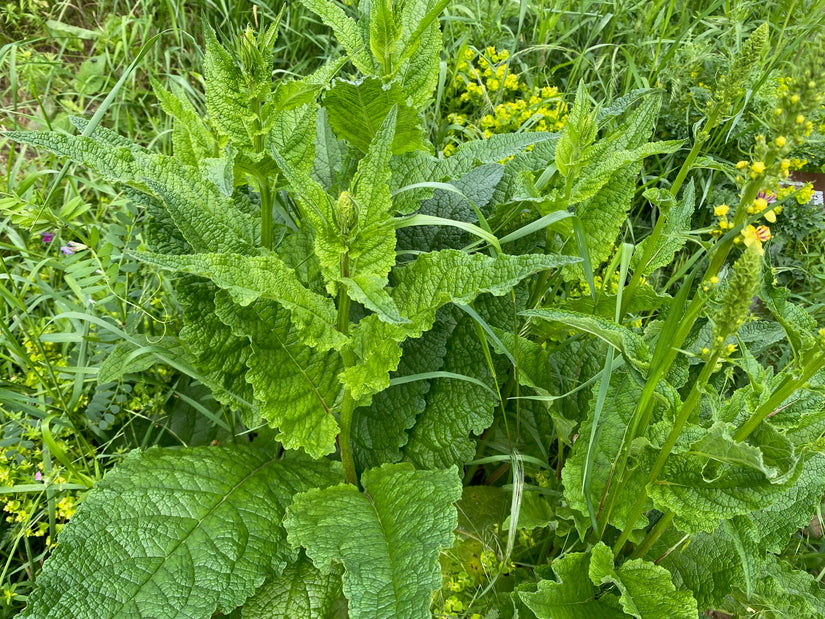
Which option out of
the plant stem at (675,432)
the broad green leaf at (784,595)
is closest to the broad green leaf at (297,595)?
the plant stem at (675,432)

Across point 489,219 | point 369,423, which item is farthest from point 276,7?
point 369,423

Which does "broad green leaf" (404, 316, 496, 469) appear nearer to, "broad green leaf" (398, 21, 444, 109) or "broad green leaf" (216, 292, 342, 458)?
"broad green leaf" (216, 292, 342, 458)

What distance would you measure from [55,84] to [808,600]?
3.65 metres

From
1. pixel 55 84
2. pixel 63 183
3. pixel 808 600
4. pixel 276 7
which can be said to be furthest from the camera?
pixel 276 7

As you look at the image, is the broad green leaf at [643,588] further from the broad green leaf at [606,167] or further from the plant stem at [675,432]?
the broad green leaf at [606,167]

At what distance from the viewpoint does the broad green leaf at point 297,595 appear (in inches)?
61.7

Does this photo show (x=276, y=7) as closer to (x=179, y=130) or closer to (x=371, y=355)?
(x=179, y=130)

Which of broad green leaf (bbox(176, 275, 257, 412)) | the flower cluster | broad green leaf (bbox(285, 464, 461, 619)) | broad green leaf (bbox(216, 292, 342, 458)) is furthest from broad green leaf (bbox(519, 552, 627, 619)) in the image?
the flower cluster

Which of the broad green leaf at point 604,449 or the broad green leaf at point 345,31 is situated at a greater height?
the broad green leaf at point 345,31

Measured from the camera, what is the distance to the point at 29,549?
184 centimetres

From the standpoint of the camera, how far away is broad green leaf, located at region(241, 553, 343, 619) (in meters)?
1.57

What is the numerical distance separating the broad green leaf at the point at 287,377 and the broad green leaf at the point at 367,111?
54 centimetres

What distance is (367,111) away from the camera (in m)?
1.65

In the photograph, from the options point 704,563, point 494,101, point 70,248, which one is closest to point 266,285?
point 704,563
